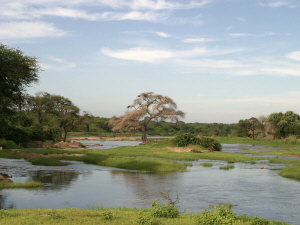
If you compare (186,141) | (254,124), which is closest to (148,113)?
(186,141)

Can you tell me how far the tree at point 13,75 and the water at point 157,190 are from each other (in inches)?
230

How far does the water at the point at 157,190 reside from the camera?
1550 cm

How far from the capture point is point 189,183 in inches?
856

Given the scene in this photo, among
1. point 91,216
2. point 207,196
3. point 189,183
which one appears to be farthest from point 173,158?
point 91,216

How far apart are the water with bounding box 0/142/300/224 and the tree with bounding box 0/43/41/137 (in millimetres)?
5840

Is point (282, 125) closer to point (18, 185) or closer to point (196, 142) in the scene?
point (196, 142)

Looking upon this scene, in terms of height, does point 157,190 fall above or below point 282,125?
below

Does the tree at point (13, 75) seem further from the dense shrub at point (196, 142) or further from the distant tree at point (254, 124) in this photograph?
the distant tree at point (254, 124)

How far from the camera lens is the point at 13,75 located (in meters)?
25.9

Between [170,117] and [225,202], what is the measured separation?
1726 inches

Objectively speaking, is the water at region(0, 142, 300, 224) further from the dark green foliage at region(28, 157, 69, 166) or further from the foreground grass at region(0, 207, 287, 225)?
the foreground grass at region(0, 207, 287, 225)

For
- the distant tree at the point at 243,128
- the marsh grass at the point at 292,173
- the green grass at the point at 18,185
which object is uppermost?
the distant tree at the point at 243,128

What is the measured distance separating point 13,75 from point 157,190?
1566cm

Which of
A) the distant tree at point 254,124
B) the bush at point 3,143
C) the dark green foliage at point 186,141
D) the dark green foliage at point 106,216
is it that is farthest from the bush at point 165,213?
the distant tree at point 254,124
